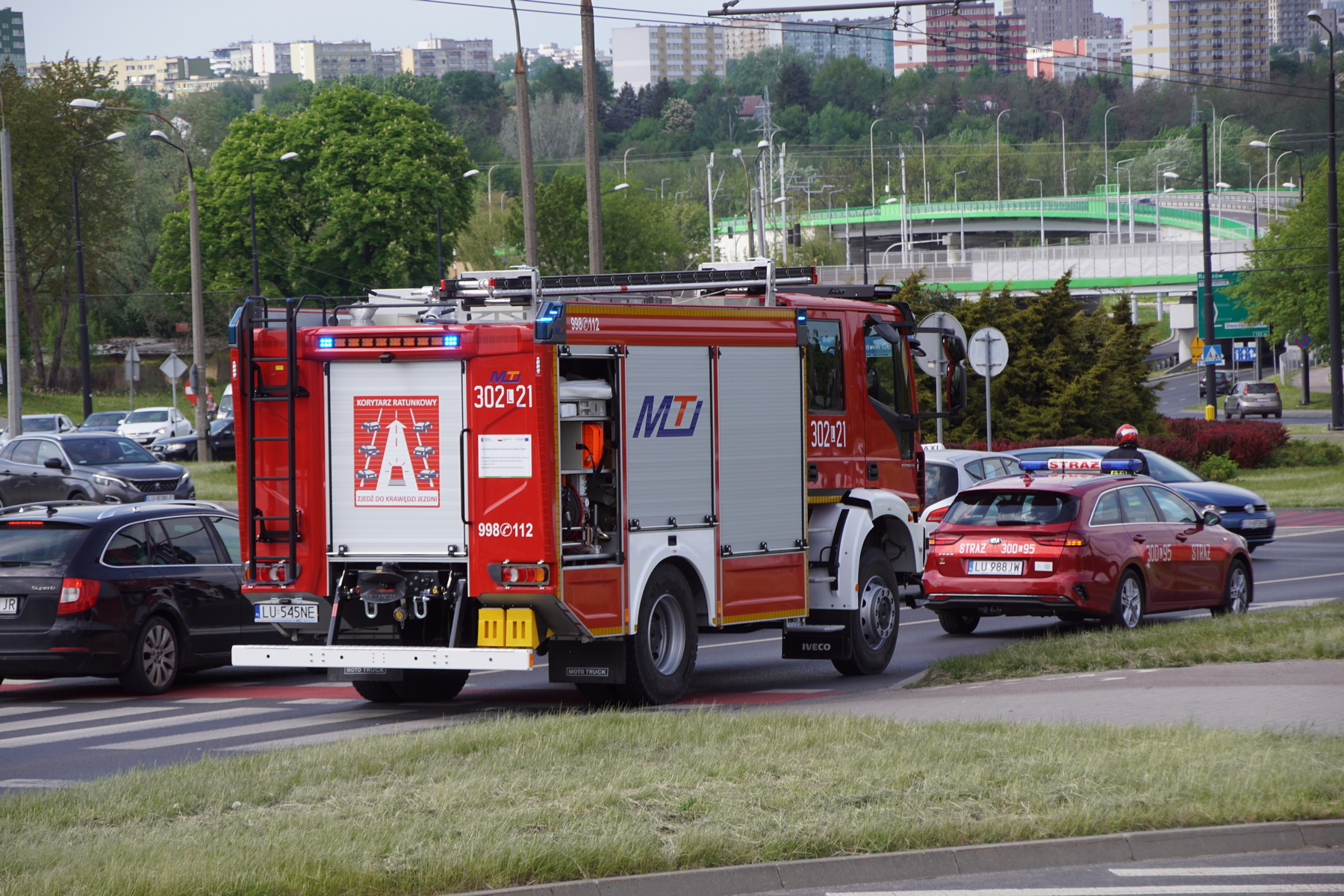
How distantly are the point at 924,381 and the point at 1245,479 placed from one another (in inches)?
320

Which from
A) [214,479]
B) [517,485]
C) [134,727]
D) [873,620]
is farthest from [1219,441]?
[134,727]

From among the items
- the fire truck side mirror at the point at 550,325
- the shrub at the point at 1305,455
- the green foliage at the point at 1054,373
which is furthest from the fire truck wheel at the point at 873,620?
the shrub at the point at 1305,455

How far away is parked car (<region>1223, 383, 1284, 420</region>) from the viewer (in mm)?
66000

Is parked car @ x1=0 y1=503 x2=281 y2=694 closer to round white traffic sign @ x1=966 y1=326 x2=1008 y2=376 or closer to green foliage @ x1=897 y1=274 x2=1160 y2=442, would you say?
round white traffic sign @ x1=966 y1=326 x2=1008 y2=376

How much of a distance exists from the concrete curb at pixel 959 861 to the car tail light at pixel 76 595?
7508 mm

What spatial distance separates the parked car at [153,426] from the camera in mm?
50219

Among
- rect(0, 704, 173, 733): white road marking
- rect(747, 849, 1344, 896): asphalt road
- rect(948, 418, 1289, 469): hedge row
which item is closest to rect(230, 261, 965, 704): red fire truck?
rect(0, 704, 173, 733): white road marking

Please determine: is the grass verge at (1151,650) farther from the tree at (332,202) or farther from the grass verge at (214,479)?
the tree at (332,202)

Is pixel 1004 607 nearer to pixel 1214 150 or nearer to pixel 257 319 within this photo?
pixel 257 319

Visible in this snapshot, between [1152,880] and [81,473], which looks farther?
[81,473]

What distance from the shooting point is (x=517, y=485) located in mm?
10734

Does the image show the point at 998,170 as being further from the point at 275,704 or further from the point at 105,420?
the point at 275,704

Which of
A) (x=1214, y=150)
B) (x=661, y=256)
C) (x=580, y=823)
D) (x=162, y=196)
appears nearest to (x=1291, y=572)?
(x=580, y=823)

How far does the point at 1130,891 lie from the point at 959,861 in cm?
69
